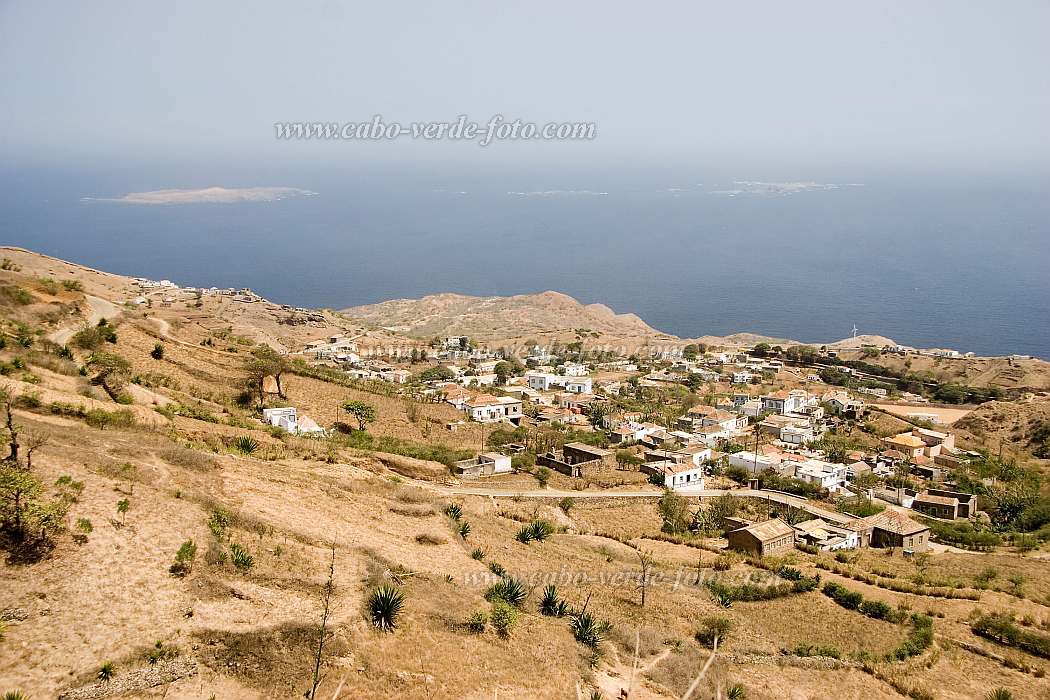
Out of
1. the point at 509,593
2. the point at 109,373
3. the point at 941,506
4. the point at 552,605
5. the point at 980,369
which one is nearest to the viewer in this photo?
the point at 509,593

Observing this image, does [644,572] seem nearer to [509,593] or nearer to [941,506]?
[509,593]

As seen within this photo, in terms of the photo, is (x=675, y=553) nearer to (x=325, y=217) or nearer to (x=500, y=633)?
(x=500, y=633)

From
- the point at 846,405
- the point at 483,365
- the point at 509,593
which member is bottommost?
the point at 483,365

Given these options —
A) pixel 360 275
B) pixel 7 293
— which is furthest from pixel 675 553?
pixel 360 275

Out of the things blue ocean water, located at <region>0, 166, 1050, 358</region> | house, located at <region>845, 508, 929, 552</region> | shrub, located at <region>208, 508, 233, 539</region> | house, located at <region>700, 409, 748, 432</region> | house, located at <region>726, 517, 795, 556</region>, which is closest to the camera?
shrub, located at <region>208, 508, 233, 539</region>

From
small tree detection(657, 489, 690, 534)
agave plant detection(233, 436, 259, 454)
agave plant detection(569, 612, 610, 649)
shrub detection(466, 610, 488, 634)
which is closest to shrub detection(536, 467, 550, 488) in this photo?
small tree detection(657, 489, 690, 534)

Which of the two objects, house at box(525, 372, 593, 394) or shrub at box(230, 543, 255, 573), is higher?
shrub at box(230, 543, 255, 573)

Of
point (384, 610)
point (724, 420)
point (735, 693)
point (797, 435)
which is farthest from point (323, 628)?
point (797, 435)

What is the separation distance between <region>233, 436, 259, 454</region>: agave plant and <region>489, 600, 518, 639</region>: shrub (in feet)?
28.8

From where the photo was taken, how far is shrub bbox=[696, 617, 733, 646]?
14.2m

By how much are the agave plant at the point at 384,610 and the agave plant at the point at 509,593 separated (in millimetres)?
2180

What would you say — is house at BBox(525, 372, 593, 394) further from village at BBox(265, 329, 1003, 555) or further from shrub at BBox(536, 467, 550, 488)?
shrub at BBox(536, 467, 550, 488)

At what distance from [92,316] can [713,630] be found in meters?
23.4

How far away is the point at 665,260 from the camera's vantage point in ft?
468
